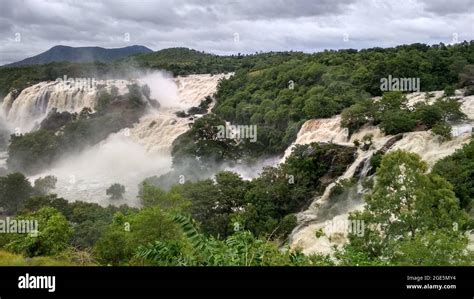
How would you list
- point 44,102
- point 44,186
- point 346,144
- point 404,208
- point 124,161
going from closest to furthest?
point 404,208 < point 346,144 < point 44,186 < point 124,161 < point 44,102

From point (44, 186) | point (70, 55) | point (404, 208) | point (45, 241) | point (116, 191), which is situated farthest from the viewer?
point (70, 55)

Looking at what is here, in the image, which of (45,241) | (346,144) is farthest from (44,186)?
(346,144)

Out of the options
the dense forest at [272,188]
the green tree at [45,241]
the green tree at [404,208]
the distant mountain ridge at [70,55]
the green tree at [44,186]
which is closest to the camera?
the dense forest at [272,188]

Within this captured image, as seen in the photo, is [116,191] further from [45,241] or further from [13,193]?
[45,241]
